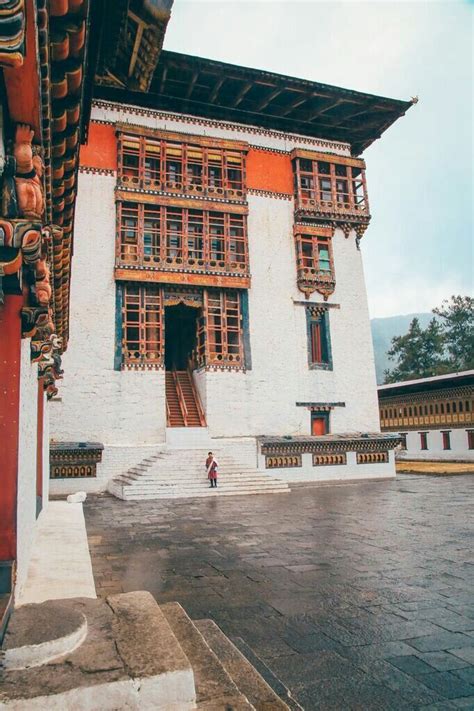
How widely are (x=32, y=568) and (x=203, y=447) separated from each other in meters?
Answer: 12.9

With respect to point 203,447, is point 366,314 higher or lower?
higher

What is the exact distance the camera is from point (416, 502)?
12.2 meters

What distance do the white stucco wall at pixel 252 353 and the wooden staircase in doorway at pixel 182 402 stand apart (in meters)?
0.59

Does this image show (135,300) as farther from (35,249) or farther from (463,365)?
(463,365)

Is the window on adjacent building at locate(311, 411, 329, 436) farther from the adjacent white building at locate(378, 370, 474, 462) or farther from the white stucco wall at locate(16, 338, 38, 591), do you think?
the white stucco wall at locate(16, 338, 38, 591)

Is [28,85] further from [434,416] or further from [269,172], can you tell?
[434,416]

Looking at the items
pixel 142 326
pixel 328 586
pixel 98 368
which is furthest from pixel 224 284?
pixel 328 586

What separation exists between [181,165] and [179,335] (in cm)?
814

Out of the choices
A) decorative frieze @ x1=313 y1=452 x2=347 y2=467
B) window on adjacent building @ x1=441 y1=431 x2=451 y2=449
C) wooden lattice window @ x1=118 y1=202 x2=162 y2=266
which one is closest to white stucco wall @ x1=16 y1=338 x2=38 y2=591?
wooden lattice window @ x1=118 y1=202 x2=162 y2=266

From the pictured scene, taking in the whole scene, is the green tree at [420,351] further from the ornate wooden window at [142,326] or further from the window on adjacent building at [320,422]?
the ornate wooden window at [142,326]

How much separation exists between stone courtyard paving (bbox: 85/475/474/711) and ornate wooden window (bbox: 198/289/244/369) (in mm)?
10053

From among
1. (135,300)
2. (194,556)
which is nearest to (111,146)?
(135,300)

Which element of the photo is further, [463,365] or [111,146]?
[463,365]

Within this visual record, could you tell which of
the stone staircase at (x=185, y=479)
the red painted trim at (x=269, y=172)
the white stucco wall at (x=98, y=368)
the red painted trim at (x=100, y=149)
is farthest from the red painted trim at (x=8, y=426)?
the red painted trim at (x=269, y=172)
